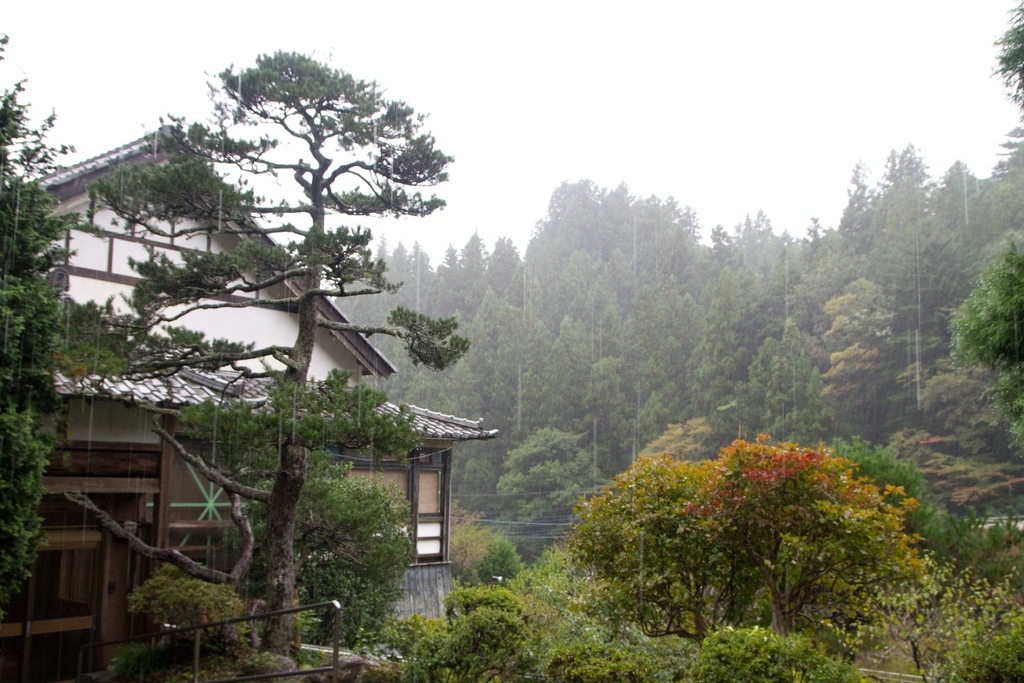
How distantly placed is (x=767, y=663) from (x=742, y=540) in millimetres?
1874

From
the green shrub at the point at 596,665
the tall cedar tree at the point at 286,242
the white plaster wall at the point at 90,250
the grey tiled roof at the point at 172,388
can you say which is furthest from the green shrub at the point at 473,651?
the white plaster wall at the point at 90,250

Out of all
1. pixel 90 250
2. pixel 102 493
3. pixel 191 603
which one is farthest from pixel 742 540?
pixel 90 250

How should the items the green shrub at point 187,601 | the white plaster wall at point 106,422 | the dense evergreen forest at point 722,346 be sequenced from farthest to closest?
the dense evergreen forest at point 722,346 → the white plaster wall at point 106,422 → the green shrub at point 187,601

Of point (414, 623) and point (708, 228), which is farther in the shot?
point (708, 228)

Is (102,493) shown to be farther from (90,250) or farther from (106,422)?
(90,250)

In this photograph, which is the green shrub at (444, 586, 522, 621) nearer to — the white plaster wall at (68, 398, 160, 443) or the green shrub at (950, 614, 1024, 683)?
Answer: the green shrub at (950, 614, 1024, 683)

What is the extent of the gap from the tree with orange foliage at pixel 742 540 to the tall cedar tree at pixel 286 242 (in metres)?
2.16

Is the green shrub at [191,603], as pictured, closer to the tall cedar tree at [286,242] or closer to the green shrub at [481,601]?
the tall cedar tree at [286,242]

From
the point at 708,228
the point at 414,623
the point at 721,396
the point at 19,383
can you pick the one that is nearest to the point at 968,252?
the point at 721,396

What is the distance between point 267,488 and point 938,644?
21.2 feet

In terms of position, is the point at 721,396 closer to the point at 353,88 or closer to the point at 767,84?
the point at 767,84

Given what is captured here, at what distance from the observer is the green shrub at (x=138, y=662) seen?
23.0ft

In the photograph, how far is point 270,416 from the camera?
236 inches

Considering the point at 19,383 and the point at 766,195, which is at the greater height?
the point at 766,195
